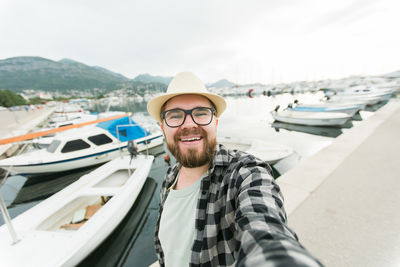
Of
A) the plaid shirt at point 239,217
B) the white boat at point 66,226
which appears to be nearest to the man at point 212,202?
the plaid shirt at point 239,217

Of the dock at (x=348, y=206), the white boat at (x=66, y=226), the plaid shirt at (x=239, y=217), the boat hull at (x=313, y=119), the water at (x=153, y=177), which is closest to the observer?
the plaid shirt at (x=239, y=217)

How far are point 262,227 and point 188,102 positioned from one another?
1176 mm

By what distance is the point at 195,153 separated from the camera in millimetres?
1373

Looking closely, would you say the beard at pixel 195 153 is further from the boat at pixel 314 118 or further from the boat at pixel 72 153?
the boat at pixel 314 118

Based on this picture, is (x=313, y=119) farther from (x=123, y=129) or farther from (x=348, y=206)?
(x=123, y=129)

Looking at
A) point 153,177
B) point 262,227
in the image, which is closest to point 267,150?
point 153,177

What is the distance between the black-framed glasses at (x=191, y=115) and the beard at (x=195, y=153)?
9 cm

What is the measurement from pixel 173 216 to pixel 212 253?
444 mm

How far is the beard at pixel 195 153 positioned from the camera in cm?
138

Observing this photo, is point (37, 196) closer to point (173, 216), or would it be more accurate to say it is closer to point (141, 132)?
point (141, 132)

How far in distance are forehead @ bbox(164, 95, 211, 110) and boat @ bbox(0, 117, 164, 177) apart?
613cm

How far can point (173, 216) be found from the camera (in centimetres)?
129

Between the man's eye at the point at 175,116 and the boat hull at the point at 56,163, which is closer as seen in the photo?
the man's eye at the point at 175,116

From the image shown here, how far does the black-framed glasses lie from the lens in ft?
4.81
